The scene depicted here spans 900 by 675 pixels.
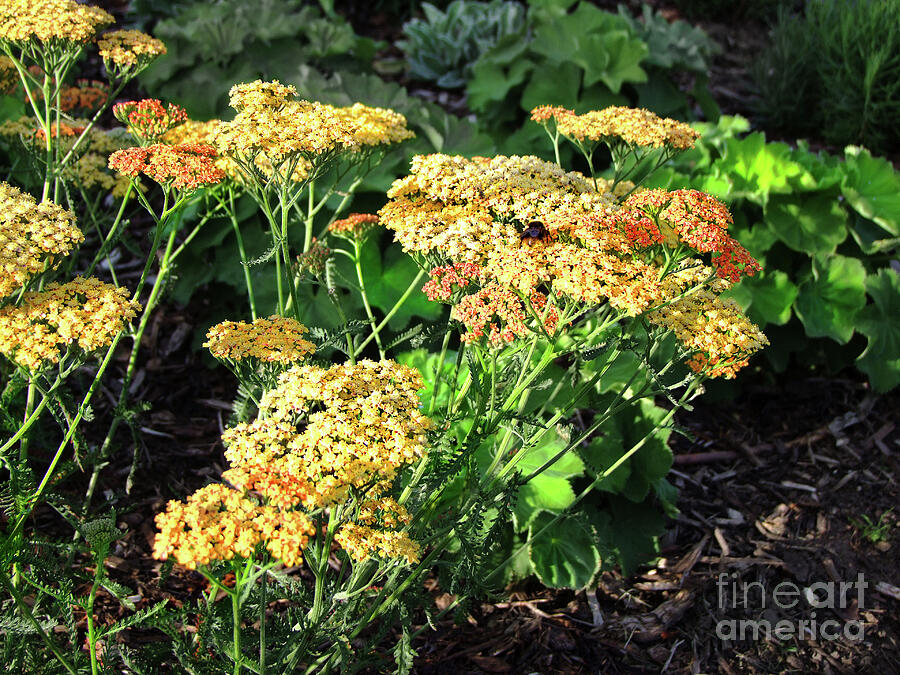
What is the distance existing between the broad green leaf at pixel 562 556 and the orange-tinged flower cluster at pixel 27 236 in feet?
5.53

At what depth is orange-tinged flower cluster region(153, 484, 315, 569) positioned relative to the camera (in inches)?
56.7

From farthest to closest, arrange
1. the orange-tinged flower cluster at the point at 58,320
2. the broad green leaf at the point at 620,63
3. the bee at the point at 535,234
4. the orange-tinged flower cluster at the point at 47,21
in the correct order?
the broad green leaf at the point at 620,63 → the orange-tinged flower cluster at the point at 47,21 → the bee at the point at 535,234 → the orange-tinged flower cluster at the point at 58,320

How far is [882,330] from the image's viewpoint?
371 centimetres

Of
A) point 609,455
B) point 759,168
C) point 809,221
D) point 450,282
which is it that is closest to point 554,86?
point 759,168

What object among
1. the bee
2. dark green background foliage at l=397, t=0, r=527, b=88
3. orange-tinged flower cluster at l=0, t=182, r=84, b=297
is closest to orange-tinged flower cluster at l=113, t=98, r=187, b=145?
orange-tinged flower cluster at l=0, t=182, r=84, b=297

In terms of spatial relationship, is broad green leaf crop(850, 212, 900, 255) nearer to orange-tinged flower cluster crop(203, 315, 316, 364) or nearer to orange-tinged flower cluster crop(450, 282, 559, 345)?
orange-tinged flower cluster crop(450, 282, 559, 345)

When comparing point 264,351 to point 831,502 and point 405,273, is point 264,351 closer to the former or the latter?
point 405,273

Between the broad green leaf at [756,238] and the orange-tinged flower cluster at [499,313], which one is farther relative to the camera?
the broad green leaf at [756,238]

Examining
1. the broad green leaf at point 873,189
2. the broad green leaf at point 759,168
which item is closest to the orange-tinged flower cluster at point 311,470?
the broad green leaf at point 759,168

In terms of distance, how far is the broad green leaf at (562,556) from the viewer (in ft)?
9.04

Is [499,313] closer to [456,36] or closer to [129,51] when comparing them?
[129,51]

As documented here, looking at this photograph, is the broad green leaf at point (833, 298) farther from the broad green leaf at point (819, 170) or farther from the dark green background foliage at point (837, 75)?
the dark green background foliage at point (837, 75)

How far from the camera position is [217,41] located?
491 centimetres

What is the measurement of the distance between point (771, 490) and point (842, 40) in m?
3.12
